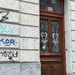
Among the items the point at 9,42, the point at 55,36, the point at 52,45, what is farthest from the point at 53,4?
the point at 9,42

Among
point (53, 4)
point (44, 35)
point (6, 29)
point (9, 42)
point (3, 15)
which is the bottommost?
point (9, 42)

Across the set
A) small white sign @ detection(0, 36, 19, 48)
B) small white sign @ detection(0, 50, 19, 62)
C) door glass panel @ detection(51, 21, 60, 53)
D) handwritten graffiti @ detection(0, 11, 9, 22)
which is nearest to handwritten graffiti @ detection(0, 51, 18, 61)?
small white sign @ detection(0, 50, 19, 62)

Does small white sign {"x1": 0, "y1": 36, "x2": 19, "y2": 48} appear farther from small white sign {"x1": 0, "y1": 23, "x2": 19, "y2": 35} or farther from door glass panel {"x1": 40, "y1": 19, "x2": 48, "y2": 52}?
door glass panel {"x1": 40, "y1": 19, "x2": 48, "y2": 52}

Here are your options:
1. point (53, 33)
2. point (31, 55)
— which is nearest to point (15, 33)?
point (31, 55)

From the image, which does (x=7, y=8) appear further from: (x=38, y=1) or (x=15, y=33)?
(x=38, y=1)

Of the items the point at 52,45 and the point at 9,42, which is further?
the point at 52,45

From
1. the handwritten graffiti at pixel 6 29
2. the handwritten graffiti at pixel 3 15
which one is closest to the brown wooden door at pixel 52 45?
the handwritten graffiti at pixel 6 29

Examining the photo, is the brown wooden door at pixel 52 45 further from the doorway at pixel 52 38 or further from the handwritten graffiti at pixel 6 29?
the handwritten graffiti at pixel 6 29

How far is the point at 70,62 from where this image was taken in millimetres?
8172

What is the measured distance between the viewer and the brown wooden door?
7.86m

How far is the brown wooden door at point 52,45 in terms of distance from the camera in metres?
7.86

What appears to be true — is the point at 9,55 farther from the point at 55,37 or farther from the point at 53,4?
the point at 53,4

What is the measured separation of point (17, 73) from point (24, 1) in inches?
89.7

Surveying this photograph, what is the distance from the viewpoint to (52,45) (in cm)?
815
